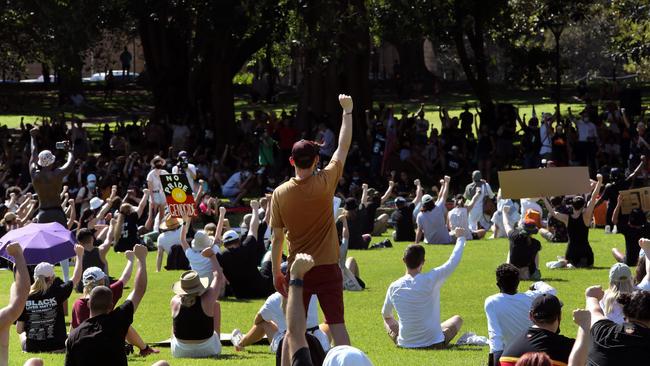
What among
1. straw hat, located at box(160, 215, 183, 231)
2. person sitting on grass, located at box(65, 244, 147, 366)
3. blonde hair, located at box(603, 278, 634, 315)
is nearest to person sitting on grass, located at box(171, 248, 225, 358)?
person sitting on grass, located at box(65, 244, 147, 366)

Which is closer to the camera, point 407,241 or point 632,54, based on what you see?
point 407,241

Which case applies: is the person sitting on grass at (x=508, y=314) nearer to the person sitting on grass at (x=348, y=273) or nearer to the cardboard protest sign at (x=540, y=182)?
the cardboard protest sign at (x=540, y=182)

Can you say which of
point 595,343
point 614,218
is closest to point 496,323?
point 595,343

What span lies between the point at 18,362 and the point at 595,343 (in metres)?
6.42

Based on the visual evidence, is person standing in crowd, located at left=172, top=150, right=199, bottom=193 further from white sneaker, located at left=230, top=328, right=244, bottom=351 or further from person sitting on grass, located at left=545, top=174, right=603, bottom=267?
white sneaker, located at left=230, top=328, right=244, bottom=351

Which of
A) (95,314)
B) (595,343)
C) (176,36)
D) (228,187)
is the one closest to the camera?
(595,343)

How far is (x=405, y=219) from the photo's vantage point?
26.0 m

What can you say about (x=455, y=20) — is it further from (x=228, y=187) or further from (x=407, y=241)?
(x=407, y=241)

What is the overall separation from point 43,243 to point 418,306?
480cm

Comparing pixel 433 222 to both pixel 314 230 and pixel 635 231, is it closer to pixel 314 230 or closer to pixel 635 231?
pixel 635 231

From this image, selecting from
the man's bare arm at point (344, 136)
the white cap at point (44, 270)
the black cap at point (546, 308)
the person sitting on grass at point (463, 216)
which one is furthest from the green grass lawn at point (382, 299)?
the black cap at point (546, 308)

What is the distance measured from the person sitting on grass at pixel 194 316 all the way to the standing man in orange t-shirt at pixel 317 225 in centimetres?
335

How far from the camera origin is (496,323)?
10969 mm

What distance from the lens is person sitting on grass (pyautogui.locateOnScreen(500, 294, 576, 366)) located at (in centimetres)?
866
